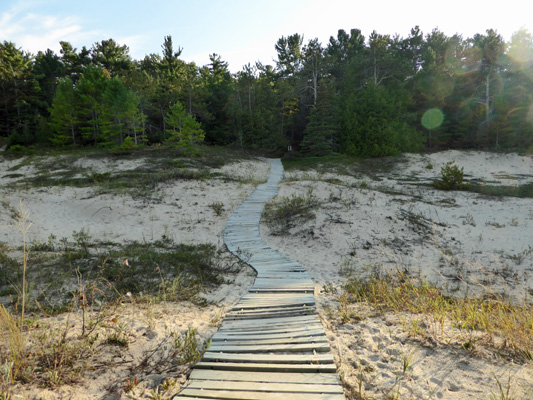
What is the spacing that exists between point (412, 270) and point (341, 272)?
1.92 meters

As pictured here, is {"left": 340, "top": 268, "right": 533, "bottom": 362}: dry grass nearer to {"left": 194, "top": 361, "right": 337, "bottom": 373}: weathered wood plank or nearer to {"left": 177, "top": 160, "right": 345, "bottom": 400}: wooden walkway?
{"left": 177, "top": 160, "right": 345, "bottom": 400}: wooden walkway

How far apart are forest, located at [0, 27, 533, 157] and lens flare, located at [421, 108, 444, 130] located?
0.38 feet

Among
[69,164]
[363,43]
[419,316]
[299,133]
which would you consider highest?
[363,43]

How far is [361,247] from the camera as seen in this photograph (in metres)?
8.80

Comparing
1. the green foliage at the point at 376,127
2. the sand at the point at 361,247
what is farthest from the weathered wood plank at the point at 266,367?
the green foliage at the point at 376,127

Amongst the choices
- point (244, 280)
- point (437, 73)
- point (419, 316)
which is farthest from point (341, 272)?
point (437, 73)

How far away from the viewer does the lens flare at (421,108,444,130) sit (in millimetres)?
32844

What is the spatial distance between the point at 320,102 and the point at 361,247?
75.5ft

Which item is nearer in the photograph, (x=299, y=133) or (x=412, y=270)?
(x=412, y=270)

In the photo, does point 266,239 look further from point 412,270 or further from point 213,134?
point 213,134

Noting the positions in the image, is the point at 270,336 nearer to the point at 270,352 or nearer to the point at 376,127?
the point at 270,352

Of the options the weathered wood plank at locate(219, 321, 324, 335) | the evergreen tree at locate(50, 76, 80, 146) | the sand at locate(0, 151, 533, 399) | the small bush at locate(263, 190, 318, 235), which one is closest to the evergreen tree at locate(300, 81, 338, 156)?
the sand at locate(0, 151, 533, 399)

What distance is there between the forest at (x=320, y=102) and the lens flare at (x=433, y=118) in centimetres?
11

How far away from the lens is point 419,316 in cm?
410
